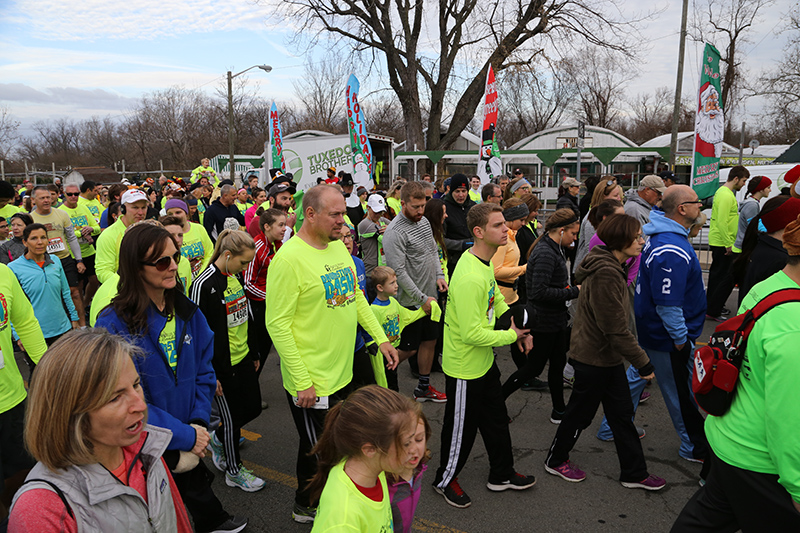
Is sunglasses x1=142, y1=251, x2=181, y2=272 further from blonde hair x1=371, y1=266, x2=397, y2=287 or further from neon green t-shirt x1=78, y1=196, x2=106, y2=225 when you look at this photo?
neon green t-shirt x1=78, y1=196, x2=106, y2=225

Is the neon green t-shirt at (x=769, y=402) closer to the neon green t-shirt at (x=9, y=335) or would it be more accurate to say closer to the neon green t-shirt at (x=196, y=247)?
the neon green t-shirt at (x=9, y=335)

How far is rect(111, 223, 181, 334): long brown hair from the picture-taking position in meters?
2.41

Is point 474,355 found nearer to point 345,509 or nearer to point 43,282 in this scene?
point 345,509

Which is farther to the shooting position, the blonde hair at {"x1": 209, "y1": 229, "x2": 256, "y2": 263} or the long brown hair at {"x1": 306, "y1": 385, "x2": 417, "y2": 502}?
the blonde hair at {"x1": 209, "y1": 229, "x2": 256, "y2": 263}

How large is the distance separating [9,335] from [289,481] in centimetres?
210

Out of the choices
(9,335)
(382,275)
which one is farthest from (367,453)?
(382,275)

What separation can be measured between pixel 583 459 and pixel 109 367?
3.64 meters

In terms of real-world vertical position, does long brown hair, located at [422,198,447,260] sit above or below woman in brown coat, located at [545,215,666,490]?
above

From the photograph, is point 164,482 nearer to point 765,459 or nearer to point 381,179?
point 765,459

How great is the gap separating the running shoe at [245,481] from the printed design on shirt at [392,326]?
1.63m

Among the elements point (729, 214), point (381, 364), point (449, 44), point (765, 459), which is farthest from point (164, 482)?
point (449, 44)

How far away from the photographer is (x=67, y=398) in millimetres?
1560

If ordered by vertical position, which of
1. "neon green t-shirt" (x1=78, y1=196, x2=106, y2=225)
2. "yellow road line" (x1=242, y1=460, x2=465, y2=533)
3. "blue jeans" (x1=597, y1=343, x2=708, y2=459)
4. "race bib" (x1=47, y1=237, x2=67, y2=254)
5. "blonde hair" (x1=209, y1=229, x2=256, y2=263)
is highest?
"neon green t-shirt" (x1=78, y1=196, x2=106, y2=225)

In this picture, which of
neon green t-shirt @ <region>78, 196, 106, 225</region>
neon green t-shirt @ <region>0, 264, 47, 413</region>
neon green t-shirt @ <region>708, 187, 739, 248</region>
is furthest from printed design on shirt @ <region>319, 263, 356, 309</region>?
neon green t-shirt @ <region>78, 196, 106, 225</region>
